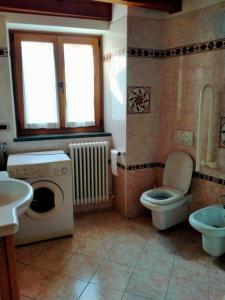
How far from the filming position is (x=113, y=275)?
2086mm

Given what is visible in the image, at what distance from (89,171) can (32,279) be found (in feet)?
4.21

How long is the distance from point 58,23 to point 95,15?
0.41 m

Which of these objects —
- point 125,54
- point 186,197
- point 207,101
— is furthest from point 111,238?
point 125,54

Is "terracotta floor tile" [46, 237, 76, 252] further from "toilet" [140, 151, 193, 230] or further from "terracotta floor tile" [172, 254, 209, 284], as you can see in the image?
"terracotta floor tile" [172, 254, 209, 284]

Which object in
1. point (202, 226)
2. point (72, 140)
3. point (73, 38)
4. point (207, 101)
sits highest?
point (73, 38)

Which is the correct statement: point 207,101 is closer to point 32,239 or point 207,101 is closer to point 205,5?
point 205,5

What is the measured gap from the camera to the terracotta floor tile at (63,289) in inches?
73.6

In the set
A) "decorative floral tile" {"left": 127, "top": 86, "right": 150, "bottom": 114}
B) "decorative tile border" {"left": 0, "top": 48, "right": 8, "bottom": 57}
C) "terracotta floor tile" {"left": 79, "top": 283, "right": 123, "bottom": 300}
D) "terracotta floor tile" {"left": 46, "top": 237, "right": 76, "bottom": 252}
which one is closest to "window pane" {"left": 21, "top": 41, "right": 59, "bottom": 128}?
"decorative tile border" {"left": 0, "top": 48, "right": 8, "bottom": 57}

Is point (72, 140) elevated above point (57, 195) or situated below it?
above

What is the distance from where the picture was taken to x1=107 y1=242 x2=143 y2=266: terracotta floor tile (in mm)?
2254

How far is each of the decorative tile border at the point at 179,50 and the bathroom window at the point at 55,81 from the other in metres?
0.66

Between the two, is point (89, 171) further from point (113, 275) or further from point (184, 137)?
point (113, 275)

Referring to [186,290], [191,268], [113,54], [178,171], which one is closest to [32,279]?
[186,290]

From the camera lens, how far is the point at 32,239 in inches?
99.1
